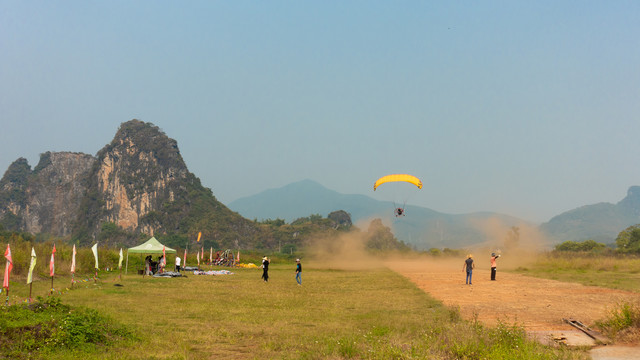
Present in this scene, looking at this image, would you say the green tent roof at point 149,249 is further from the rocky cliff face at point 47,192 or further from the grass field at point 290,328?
the rocky cliff face at point 47,192

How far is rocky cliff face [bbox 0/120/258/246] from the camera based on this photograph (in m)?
146

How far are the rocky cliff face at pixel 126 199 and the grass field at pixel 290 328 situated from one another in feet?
381

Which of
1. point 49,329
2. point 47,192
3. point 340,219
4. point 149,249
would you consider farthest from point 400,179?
point 47,192

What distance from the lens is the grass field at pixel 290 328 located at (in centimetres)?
926

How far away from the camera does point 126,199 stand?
158125 mm

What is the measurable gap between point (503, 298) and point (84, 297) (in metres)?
16.7

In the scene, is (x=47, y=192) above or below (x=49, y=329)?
above

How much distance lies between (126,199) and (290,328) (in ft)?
520

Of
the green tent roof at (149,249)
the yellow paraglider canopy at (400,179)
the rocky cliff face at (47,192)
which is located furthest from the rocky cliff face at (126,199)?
the yellow paraglider canopy at (400,179)

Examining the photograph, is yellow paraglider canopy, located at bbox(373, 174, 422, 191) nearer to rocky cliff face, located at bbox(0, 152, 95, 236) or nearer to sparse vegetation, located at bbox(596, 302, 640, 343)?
sparse vegetation, located at bbox(596, 302, 640, 343)

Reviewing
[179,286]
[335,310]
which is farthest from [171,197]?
[335,310]

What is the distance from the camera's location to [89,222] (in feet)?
518

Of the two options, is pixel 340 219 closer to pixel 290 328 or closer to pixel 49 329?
pixel 290 328

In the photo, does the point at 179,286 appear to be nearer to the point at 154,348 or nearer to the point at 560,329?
the point at 154,348
